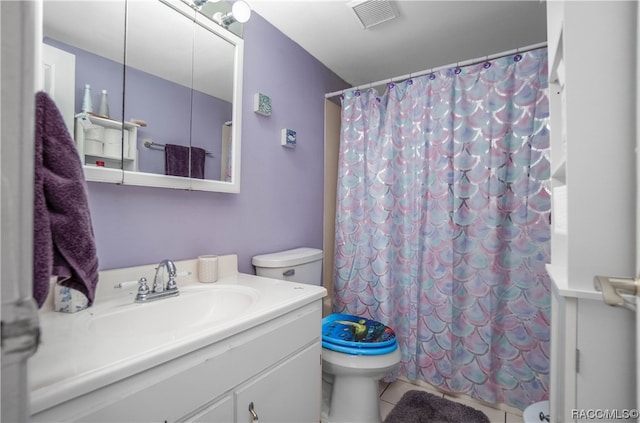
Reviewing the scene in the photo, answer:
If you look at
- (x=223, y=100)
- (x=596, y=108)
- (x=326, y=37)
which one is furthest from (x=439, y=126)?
(x=223, y=100)

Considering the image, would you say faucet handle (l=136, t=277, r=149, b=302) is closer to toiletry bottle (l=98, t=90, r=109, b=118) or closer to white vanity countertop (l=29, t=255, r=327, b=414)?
white vanity countertop (l=29, t=255, r=327, b=414)

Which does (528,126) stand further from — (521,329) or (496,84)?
(521,329)

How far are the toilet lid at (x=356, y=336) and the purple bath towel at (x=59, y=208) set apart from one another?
117 cm

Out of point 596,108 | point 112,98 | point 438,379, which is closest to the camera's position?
point 596,108

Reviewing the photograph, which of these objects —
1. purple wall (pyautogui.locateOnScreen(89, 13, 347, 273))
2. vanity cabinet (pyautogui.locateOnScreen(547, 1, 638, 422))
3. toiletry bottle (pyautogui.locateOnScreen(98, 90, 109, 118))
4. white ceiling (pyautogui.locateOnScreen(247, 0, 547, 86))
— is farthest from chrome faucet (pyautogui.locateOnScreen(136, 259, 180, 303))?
white ceiling (pyautogui.locateOnScreen(247, 0, 547, 86))

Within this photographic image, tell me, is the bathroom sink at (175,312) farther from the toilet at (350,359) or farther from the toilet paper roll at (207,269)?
the toilet at (350,359)

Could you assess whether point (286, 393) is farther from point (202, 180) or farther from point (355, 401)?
point (202, 180)

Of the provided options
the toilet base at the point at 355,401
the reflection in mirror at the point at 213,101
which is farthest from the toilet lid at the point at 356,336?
the reflection in mirror at the point at 213,101

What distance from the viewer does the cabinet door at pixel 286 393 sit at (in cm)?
92

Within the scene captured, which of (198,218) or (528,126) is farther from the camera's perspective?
(528,126)

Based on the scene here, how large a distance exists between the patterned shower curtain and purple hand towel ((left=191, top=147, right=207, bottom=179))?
1122 millimetres

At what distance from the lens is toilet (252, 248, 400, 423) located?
141 centimetres

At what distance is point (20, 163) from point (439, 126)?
192 cm

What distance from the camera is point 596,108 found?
0.73 m
